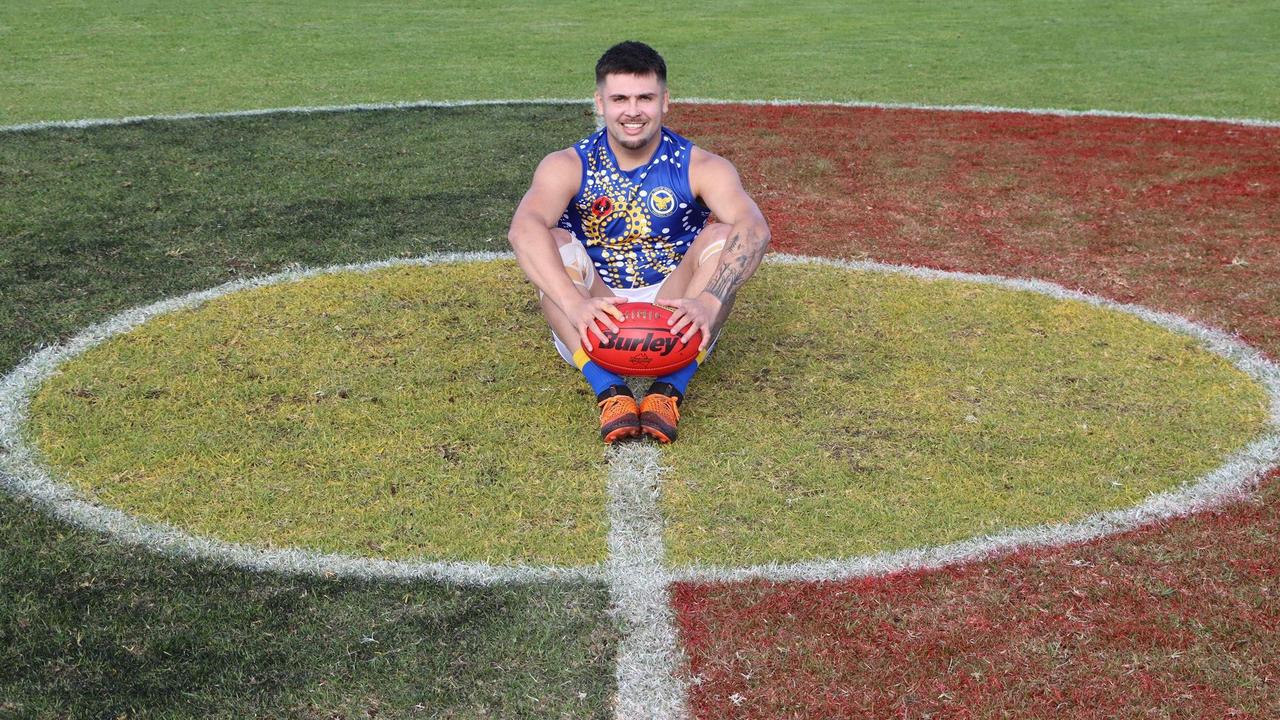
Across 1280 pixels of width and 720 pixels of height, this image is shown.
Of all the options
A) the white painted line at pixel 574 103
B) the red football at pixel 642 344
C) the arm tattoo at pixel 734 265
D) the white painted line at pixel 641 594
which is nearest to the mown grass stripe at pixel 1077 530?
the white painted line at pixel 641 594

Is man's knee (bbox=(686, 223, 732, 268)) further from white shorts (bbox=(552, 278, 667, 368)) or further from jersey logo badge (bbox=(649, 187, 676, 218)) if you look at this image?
white shorts (bbox=(552, 278, 667, 368))

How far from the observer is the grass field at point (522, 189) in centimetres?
313

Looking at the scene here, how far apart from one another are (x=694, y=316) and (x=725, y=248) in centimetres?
44

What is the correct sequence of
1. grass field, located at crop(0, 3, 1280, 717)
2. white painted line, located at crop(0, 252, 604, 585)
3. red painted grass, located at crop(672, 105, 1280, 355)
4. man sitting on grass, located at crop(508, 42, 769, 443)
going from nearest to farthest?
grass field, located at crop(0, 3, 1280, 717) < white painted line, located at crop(0, 252, 604, 585) < man sitting on grass, located at crop(508, 42, 769, 443) < red painted grass, located at crop(672, 105, 1280, 355)

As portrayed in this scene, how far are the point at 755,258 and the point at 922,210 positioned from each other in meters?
3.64

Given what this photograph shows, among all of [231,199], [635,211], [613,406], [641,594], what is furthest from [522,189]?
[641,594]

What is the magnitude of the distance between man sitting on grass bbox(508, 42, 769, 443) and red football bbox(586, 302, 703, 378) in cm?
4

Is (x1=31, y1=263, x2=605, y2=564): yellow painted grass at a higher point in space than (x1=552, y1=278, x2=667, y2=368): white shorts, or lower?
lower

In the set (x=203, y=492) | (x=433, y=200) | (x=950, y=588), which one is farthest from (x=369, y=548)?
(x=433, y=200)

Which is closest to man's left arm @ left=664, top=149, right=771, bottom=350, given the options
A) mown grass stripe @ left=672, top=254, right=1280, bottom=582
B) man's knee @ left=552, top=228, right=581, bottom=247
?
man's knee @ left=552, top=228, right=581, bottom=247

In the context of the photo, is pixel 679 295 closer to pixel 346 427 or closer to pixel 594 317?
pixel 594 317

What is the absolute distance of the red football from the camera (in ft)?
14.4

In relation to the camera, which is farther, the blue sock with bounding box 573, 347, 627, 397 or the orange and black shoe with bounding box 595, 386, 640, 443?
the blue sock with bounding box 573, 347, 627, 397

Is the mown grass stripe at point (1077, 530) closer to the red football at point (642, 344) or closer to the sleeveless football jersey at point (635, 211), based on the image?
the red football at point (642, 344)
